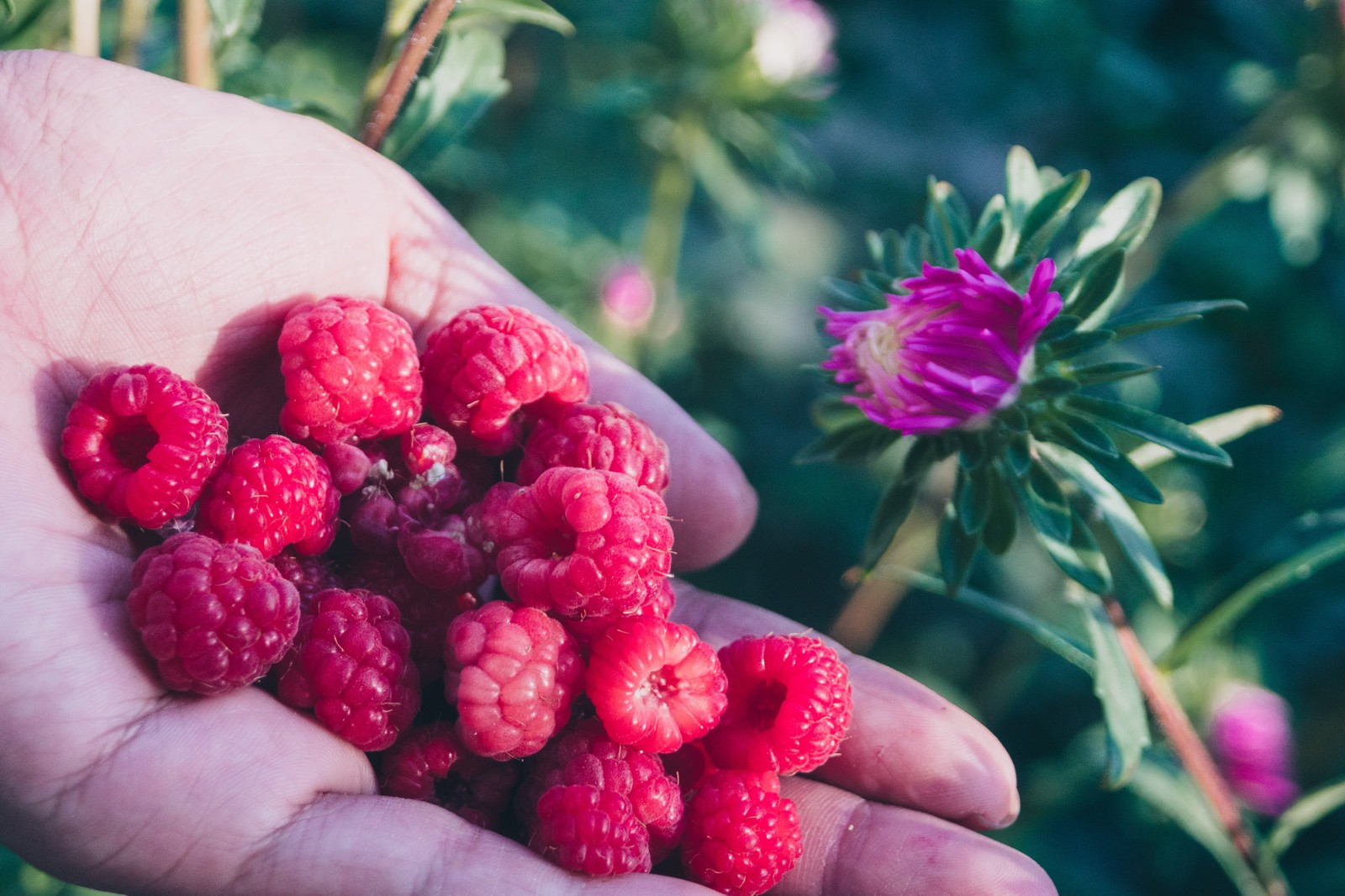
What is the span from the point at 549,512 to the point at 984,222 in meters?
0.93

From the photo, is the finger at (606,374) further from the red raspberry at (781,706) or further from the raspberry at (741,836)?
the raspberry at (741,836)

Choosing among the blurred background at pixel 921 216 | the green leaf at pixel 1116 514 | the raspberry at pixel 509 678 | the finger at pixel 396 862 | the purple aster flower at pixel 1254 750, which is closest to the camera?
the finger at pixel 396 862

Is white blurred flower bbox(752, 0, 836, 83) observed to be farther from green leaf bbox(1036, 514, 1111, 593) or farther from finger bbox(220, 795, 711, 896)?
finger bbox(220, 795, 711, 896)

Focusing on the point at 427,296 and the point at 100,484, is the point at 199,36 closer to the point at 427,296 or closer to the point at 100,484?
the point at 427,296

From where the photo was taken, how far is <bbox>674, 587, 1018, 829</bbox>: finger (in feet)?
5.51

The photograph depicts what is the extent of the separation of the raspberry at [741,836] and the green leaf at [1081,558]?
58 centimetres

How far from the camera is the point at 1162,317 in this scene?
1536 mm

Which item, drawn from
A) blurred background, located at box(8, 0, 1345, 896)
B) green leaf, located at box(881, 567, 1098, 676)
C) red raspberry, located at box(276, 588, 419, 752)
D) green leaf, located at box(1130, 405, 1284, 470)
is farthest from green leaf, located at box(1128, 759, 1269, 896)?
red raspberry, located at box(276, 588, 419, 752)

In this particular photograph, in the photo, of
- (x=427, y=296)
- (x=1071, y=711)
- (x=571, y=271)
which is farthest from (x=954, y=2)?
(x=427, y=296)

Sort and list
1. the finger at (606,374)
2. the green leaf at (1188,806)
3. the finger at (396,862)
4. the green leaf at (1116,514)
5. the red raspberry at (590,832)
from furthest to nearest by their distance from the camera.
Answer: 1. the green leaf at (1188,806)
2. the finger at (606,374)
3. the green leaf at (1116,514)
4. the red raspberry at (590,832)
5. the finger at (396,862)

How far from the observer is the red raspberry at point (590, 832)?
A: 138 centimetres

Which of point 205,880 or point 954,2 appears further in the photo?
point 954,2

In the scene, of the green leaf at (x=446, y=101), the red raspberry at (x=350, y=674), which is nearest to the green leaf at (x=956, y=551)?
the red raspberry at (x=350, y=674)

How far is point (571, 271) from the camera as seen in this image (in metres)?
3.14
